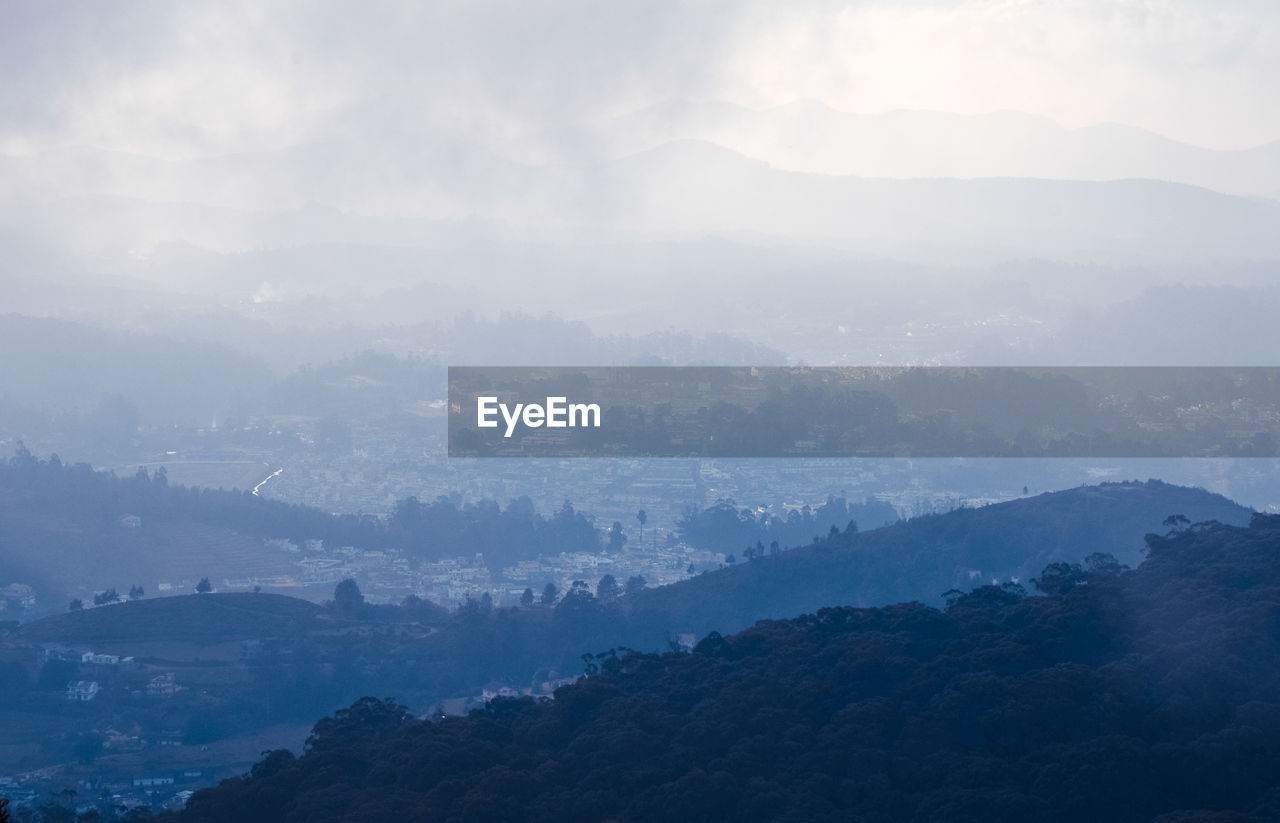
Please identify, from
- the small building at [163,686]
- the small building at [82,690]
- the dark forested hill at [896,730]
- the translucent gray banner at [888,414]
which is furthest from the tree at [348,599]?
the translucent gray banner at [888,414]

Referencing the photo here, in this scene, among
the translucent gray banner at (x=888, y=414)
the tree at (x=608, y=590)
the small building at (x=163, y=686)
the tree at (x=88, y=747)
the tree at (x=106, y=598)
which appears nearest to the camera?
the tree at (x=88, y=747)

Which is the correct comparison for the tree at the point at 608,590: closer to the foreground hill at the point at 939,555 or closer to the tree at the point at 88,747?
the foreground hill at the point at 939,555

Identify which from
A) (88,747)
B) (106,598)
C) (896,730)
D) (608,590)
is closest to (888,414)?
(608,590)

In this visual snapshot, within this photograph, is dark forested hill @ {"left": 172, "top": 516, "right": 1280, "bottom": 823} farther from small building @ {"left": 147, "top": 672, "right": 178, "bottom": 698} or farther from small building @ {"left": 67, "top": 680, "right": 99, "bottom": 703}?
small building @ {"left": 67, "top": 680, "right": 99, "bottom": 703}

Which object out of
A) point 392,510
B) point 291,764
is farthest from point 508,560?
point 291,764

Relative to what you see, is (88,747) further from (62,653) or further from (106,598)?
(106,598)

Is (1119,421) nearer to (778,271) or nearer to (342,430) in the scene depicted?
(342,430)
